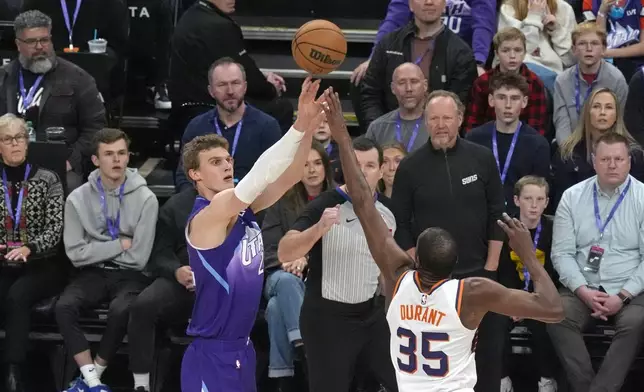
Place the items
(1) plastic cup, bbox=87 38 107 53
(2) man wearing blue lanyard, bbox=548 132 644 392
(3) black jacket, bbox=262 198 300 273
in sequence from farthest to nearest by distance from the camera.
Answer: (1) plastic cup, bbox=87 38 107 53
(3) black jacket, bbox=262 198 300 273
(2) man wearing blue lanyard, bbox=548 132 644 392

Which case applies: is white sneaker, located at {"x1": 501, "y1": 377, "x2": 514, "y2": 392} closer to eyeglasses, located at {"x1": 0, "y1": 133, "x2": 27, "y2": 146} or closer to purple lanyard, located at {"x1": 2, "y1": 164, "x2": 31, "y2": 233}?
purple lanyard, located at {"x1": 2, "y1": 164, "x2": 31, "y2": 233}

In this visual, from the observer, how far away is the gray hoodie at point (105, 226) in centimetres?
834

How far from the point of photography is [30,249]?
827cm

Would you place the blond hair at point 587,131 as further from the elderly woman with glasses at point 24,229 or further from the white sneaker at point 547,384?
the elderly woman with glasses at point 24,229

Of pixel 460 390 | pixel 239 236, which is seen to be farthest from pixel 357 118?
pixel 460 390

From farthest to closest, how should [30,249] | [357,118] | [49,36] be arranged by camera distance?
1. [357,118]
2. [49,36]
3. [30,249]

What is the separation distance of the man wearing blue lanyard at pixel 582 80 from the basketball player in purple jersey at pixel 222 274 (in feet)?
11.4

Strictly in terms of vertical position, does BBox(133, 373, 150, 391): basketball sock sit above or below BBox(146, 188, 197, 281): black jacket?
below

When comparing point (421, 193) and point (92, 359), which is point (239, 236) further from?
point (92, 359)

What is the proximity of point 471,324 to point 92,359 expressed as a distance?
3583 millimetres

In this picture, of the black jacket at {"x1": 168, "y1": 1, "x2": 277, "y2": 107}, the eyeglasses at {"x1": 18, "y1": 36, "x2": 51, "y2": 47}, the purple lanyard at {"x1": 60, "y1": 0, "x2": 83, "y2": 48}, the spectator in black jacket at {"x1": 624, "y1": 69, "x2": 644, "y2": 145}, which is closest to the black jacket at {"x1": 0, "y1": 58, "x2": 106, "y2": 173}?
the eyeglasses at {"x1": 18, "y1": 36, "x2": 51, "y2": 47}

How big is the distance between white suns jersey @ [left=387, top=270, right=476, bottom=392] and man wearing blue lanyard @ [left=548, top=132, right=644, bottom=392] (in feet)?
7.06

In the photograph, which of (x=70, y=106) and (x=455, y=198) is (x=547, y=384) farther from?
(x=70, y=106)

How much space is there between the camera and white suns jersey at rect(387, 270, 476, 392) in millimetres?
5621
